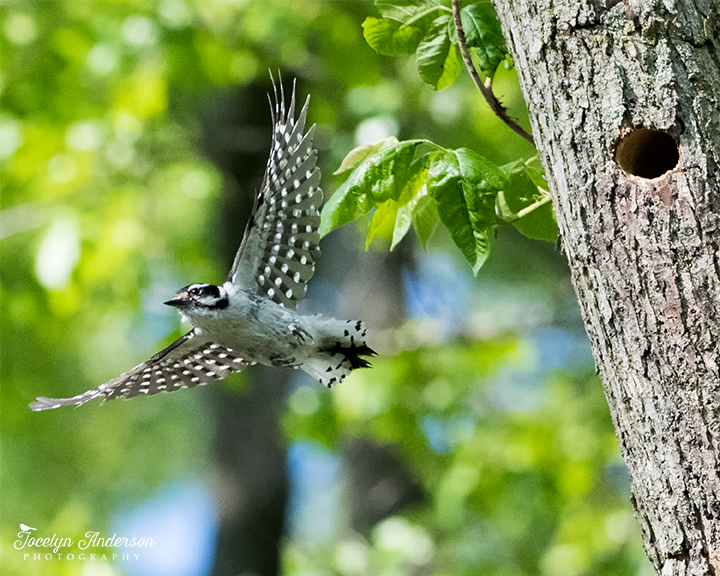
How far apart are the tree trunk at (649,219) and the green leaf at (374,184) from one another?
15.1 inches

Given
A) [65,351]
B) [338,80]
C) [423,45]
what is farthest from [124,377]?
[65,351]

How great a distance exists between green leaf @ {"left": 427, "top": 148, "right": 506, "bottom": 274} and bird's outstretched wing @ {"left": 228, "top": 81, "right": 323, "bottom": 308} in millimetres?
484

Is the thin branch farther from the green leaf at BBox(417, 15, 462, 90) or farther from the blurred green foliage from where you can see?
the blurred green foliage

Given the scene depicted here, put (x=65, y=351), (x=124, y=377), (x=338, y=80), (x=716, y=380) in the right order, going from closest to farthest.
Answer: (x=716, y=380) → (x=124, y=377) → (x=338, y=80) → (x=65, y=351)

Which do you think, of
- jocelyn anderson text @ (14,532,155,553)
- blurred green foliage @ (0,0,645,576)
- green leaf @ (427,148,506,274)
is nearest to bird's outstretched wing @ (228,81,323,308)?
green leaf @ (427,148,506,274)

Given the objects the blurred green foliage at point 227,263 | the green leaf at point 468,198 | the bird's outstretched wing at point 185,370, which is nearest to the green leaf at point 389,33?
the green leaf at point 468,198

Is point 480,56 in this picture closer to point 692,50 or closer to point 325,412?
point 692,50

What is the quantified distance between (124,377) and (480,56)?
1.51m

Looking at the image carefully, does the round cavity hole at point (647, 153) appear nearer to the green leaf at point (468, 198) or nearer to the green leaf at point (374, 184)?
the green leaf at point (468, 198)

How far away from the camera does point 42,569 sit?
612cm

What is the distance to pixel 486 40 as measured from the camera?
6.92 feet

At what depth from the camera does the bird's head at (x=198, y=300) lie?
8.02ft

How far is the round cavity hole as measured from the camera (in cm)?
176

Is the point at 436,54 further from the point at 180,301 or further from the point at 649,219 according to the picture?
the point at 180,301
